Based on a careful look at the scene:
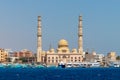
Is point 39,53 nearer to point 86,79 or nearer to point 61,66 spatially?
point 61,66

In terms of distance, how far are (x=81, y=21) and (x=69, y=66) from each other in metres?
14.6

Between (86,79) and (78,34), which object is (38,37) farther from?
(86,79)

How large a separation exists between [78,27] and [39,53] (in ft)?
49.0

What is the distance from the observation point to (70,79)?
81.4 m

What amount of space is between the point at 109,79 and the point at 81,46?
377ft

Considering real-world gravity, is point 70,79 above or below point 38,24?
below

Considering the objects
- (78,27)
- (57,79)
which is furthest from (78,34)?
(57,79)

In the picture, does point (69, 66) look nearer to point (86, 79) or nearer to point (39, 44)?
point (39, 44)

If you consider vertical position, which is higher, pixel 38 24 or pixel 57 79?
pixel 38 24

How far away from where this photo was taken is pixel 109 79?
81562 millimetres

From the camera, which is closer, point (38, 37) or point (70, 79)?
point (70, 79)

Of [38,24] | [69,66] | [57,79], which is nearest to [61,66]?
[69,66]

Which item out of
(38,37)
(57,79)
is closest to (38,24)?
(38,37)

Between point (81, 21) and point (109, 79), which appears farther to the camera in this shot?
point (81, 21)
